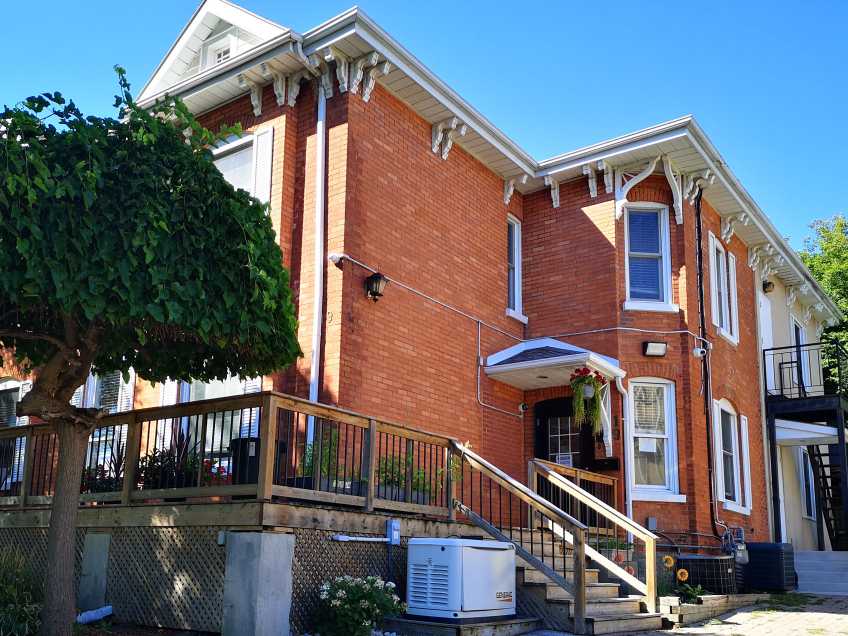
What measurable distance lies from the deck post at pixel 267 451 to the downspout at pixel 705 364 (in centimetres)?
890

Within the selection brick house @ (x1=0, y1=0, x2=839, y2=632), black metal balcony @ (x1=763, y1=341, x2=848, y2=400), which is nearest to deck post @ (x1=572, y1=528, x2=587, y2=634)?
brick house @ (x1=0, y1=0, x2=839, y2=632)

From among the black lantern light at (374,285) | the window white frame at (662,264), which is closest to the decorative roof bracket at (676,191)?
the window white frame at (662,264)

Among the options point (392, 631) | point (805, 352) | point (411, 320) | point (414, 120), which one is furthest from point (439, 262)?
point (805, 352)

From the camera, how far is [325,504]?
361 inches

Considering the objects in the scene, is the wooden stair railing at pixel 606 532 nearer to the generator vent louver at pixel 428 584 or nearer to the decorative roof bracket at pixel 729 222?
the generator vent louver at pixel 428 584

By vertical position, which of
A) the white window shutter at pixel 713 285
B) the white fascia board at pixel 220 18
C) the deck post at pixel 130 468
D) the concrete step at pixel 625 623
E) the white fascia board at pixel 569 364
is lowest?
the concrete step at pixel 625 623

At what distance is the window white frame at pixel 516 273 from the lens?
51.4 feet

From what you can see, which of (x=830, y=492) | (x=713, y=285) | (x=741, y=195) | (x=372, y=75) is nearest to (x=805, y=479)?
(x=830, y=492)

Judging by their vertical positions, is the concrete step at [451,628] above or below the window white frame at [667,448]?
below

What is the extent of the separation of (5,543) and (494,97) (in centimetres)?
989

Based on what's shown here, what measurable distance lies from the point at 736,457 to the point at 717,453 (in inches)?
57.0

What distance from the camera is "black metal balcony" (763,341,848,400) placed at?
18.6 metres

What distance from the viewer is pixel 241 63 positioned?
1248 cm

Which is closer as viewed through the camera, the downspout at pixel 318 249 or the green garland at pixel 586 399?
the downspout at pixel 318 249
